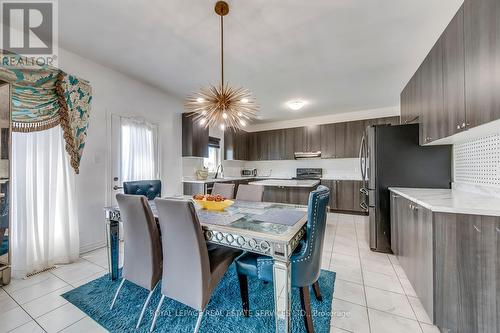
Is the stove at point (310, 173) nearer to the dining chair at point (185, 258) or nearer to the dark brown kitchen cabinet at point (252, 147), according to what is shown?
the dark brown kitchen cabinet at point (252, 147)

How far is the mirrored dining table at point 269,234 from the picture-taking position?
119 centimetres

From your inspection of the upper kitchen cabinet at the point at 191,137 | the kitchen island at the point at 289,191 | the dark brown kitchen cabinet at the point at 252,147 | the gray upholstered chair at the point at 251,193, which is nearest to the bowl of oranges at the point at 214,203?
the gray upholstered chair at the point at 251,193

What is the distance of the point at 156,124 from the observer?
3.66 metres

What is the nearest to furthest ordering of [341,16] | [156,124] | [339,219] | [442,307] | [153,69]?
[442,307] < [341,16] < [153,69] < [156,124] < [339,219]

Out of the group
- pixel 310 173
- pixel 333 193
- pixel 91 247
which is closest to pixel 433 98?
pixel 333 193

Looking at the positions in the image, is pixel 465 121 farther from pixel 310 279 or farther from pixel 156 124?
pixel 156 124

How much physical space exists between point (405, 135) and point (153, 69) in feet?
11.7

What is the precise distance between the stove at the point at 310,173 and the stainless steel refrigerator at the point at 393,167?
2703 millimetres

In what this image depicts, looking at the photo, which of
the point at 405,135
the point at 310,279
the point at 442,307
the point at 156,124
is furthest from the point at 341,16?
the point at 156,124

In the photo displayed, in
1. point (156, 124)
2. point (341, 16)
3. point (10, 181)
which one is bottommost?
point (10, 181)

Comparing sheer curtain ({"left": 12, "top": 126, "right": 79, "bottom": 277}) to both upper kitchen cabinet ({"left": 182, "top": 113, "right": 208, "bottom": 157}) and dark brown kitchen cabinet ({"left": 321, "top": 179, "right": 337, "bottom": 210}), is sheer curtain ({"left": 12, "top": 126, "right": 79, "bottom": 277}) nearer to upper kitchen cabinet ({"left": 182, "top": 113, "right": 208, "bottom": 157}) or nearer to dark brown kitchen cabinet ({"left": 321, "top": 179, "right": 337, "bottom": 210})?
upper kitchen cabinet ({"left": 182, "top": 113, "right": 208, "bottom": 157})

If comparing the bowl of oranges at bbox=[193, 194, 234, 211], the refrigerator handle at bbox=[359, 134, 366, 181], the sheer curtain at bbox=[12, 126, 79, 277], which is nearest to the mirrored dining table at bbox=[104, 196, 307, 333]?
the bowl of oranges at bbox=[193, 194, 234, 211]

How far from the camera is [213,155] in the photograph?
216 inches

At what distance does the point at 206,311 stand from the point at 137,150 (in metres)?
2.67
